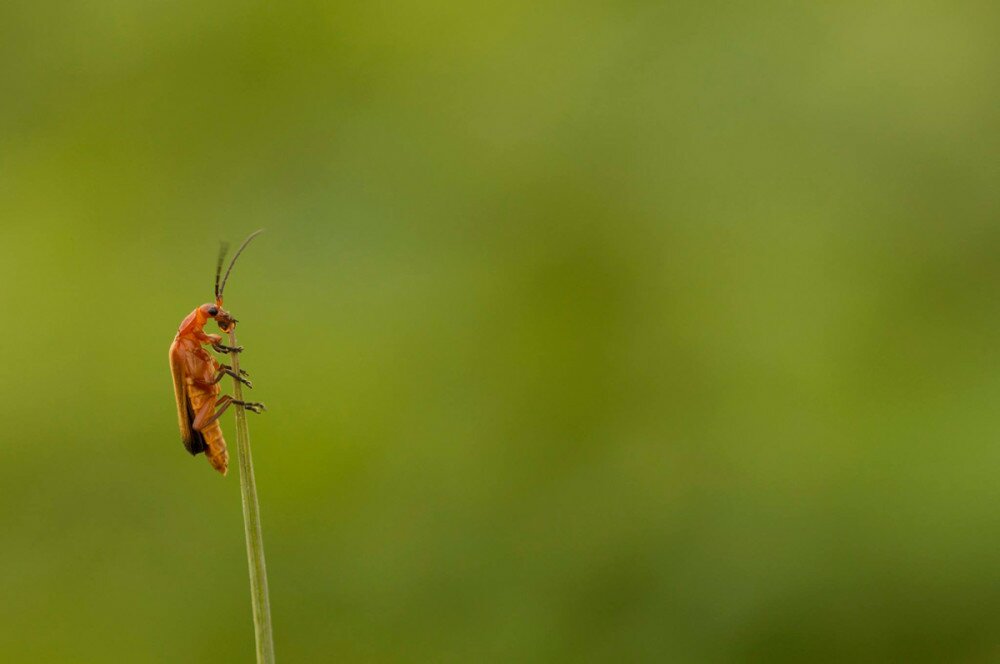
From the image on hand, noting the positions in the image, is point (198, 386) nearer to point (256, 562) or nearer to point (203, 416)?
point (203, 416)

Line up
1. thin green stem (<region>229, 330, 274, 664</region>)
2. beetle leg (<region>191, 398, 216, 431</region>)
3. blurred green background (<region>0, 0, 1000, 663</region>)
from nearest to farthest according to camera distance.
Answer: thin green stem (<region>229, 330, 274, 664</region>)
beetle leg (<region>191, 398, 216, 431</region>)
blurred green background (<region>0, 0, 1000, 663</region>)

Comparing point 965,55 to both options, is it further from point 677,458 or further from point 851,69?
point 677,458

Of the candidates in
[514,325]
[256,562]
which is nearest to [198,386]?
[256,562]

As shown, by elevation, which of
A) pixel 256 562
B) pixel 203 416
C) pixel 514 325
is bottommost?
pixel 256 562

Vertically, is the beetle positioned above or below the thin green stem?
above

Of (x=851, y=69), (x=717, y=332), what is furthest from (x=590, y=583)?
(x=851, y=69)

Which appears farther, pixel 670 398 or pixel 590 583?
pixel 670 398

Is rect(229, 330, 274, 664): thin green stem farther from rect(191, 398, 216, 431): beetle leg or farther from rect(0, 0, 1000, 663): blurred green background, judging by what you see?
rect(0, 0, 1000, 663): blurred green background

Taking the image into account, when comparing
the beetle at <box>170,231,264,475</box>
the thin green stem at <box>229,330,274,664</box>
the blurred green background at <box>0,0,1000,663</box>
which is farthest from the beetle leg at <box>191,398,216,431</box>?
the thin green stem at <box>229,330,274,664</box>
